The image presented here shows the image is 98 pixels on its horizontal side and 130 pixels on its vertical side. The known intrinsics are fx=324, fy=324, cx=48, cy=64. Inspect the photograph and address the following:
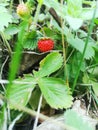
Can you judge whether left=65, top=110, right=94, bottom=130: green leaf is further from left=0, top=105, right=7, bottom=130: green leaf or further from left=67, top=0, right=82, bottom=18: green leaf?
left=67, top=0, right=82, bottom=18: green leaf

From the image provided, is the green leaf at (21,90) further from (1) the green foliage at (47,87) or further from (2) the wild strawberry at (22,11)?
(2) the wild strawberry at (22,11)

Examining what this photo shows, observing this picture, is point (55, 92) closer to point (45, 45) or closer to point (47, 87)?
point (47, 87)

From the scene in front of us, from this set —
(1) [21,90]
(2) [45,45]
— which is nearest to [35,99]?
(1) [21,90]

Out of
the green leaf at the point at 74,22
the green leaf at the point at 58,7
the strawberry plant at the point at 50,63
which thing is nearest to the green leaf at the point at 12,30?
the strawberry plant at the point at 50,63

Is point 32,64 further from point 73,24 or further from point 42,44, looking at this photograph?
point 73,24

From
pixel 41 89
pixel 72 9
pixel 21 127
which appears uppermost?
pixel 72 9

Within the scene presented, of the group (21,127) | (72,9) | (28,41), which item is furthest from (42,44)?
(21,127)
